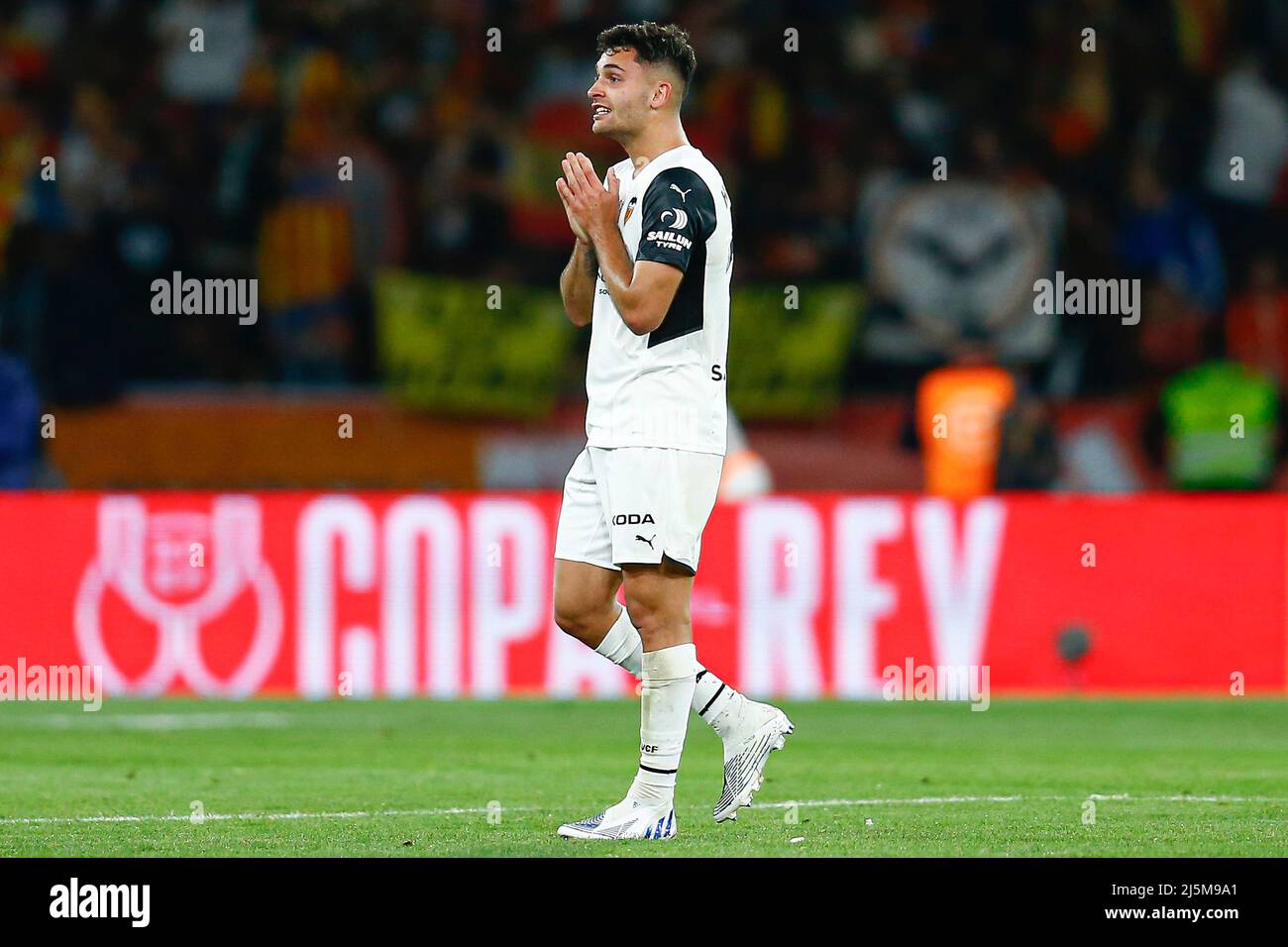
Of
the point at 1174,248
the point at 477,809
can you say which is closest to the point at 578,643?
the point at 477,809

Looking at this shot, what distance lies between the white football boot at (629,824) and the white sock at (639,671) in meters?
0.39

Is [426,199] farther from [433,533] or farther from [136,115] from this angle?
[433,533]

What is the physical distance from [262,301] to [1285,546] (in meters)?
7.15

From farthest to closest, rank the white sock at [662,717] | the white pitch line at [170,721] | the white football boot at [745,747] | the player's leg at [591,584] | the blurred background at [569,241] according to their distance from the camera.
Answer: the blurred background at [569,241] → the white pitch line at [170,721] → the white football boot at [745,747] → the player's leg at [591,584] → the white sock at [662,717]

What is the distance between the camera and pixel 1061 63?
59.9 feet

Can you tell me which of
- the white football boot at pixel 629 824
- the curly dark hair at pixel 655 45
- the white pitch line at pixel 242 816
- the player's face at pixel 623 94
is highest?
the curly dark hair at pixel 655 45

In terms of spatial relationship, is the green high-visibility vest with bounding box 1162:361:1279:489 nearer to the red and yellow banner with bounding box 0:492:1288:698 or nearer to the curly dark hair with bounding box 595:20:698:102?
the red and yellow banner with bounding box 0:492:1288:698

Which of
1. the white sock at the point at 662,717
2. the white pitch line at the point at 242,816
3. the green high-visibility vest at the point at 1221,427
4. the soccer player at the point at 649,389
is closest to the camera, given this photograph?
the soccer player at the point at 649,389

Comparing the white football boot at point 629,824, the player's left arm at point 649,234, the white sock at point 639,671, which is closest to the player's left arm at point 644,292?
the player's left arm at point 649,234

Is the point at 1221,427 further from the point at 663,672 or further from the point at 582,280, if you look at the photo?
the point at 663,672

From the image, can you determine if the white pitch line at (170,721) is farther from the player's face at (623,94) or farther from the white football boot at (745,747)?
the player's face at (623,94)

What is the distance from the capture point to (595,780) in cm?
939

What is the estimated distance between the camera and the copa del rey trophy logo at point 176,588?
13.5 metres
